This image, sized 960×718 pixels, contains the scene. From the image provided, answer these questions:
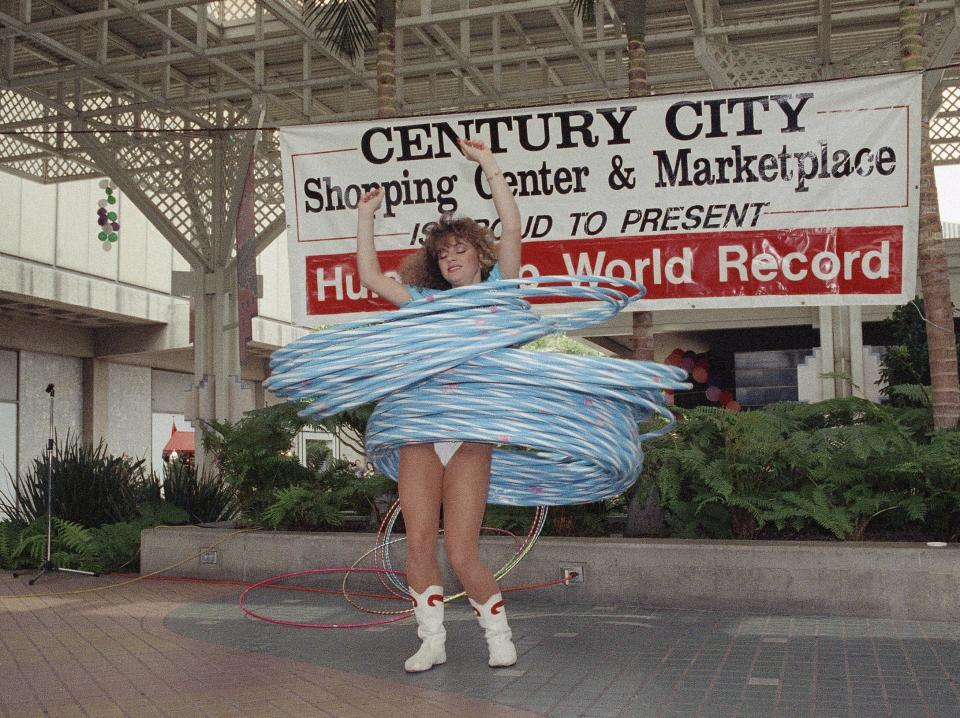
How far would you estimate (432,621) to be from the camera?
14.0ft

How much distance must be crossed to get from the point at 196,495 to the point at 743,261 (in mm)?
5029

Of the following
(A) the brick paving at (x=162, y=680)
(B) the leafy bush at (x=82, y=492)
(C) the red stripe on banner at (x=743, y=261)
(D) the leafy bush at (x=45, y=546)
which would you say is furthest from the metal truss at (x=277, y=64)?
(A) the brick paving at (x=162, y=680)

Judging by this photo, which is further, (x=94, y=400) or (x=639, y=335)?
(x=94, y=400)

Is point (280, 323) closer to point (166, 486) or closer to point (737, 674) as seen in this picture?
point (166, 486)

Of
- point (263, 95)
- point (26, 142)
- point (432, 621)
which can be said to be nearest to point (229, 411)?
point (263, 95)

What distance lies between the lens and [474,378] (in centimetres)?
404

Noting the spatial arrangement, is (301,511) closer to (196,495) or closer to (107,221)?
(196,495)

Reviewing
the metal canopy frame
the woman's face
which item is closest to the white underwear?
the woman's face

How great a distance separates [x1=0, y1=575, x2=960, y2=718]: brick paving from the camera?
3760mm

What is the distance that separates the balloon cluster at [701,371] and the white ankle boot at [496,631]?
56.9 ft

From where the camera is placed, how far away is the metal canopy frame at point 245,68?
14.0 metres

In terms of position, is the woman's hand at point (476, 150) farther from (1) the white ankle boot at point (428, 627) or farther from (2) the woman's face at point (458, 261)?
(1) the white ankle boot at point (428, 627)

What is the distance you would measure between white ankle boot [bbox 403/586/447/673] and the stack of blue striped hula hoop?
1.99 ft

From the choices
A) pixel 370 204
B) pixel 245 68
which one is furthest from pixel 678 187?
pixel 245 68
